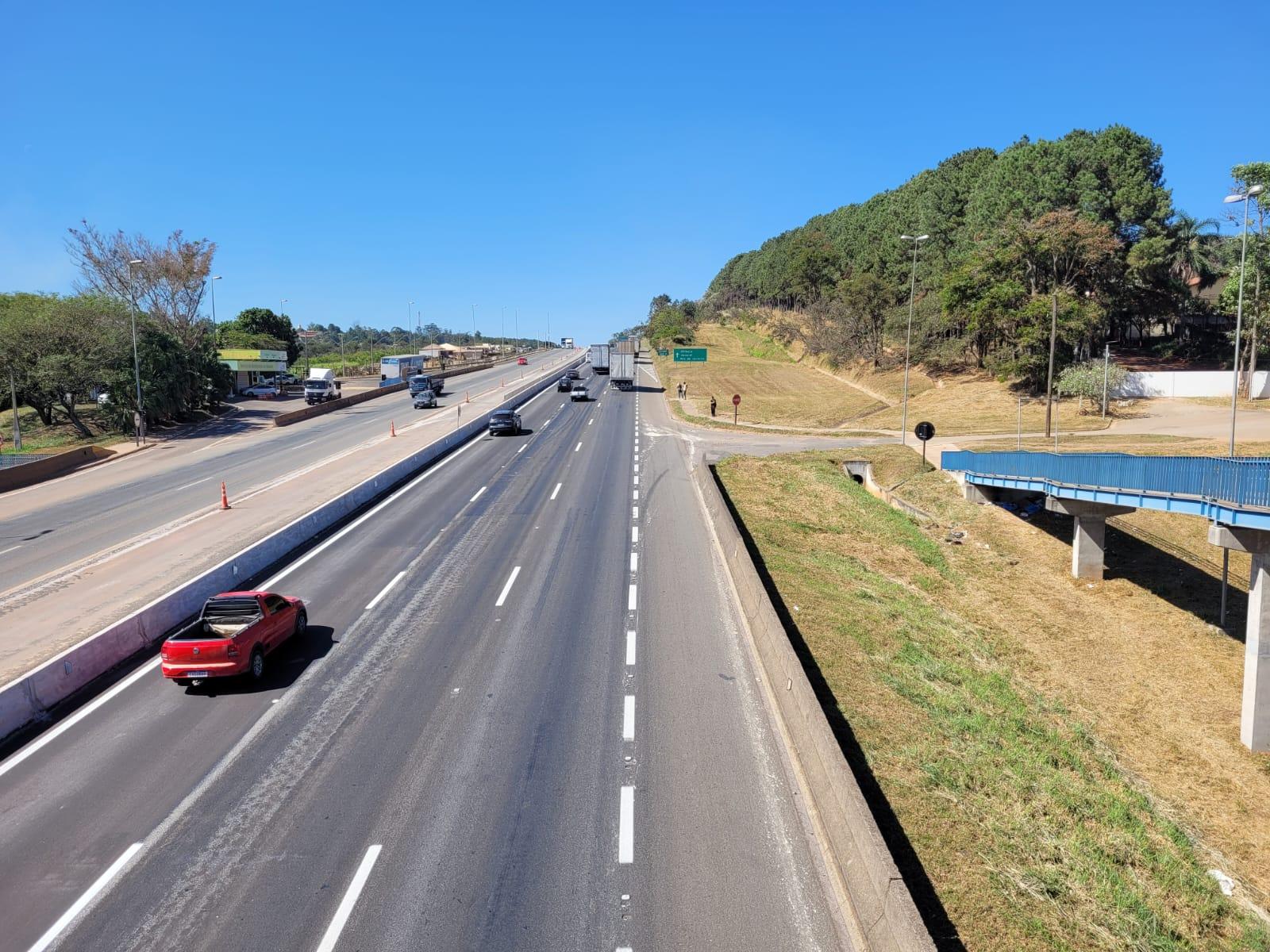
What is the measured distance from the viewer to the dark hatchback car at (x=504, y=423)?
49269mm

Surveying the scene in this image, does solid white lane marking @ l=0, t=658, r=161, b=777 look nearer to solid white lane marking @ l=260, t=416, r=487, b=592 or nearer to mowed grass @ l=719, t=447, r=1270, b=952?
solid white lane marking @ l=260, t=416, r=487, b=592

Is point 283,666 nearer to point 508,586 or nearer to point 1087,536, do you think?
point 508,586

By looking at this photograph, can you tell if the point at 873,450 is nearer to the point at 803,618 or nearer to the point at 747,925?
the point at 803,618

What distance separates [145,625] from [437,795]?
980cm

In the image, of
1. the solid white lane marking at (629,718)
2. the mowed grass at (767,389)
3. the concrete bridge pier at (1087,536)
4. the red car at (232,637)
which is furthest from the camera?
the mowed grass at (767,389)

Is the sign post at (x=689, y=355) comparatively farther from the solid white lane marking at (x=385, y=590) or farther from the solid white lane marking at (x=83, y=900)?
the solid white lane marking at (x=83, y=900)

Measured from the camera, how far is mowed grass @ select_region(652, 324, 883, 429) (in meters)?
63.0

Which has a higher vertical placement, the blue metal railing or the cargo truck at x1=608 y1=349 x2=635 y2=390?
the cargo truck at x1=608 y1=349 x2=635 y2=390

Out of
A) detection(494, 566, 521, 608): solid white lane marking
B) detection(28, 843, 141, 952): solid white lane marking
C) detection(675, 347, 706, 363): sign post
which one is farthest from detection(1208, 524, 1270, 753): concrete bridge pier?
detection(675, 347, 706, 363): sign post

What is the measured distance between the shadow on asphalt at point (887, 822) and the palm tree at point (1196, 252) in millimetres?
71023

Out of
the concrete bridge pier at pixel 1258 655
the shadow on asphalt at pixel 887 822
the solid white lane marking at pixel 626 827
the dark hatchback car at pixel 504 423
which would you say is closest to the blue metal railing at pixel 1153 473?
the concrete bridge pier at pixel 1258 655

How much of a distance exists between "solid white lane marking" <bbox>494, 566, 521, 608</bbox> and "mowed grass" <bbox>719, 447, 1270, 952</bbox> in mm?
7509

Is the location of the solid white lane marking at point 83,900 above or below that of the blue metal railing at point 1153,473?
below

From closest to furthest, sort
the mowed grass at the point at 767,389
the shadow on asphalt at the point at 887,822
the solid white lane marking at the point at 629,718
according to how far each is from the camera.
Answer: the shadow on asphalt at the point at 887,822
the solid white lane marking at the point at 629,718
the mowed grass at the point at 767,389
